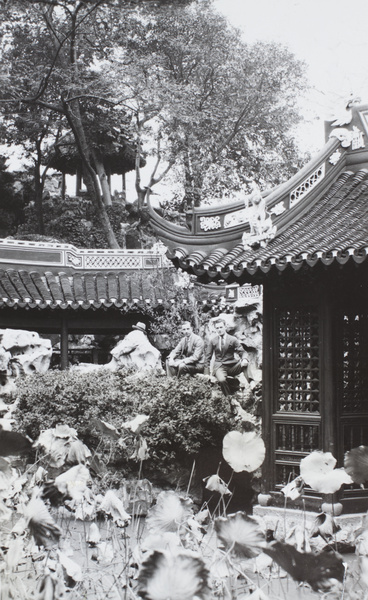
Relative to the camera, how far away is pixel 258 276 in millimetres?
6559

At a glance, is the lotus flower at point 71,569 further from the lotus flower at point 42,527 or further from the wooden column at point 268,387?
the wooden column at point 268,387

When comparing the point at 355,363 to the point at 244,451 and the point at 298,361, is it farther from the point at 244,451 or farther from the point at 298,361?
the point at 244,451

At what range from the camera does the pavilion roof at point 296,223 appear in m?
6.25

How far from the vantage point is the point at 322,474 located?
9.72ft

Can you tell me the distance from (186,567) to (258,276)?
4.92 meters

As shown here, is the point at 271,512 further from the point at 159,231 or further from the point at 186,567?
the point at 186,567

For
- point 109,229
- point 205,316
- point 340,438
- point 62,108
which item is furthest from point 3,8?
point 340,438

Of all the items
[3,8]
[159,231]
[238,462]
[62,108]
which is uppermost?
[3,8]

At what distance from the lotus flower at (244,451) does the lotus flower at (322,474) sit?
248 millimetres

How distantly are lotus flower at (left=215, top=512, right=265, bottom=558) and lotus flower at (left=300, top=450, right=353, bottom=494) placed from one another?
2.09 ft

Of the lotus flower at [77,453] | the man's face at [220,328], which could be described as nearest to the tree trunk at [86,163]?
the man's face at [220,328]

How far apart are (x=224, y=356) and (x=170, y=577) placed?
743 centimetres

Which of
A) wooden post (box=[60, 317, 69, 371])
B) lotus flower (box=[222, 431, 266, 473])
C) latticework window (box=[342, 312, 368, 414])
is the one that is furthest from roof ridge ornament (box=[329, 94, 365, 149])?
wooden post (box=[60, 317, 69, 371])

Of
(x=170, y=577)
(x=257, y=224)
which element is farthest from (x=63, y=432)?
(x=257, y=224)
